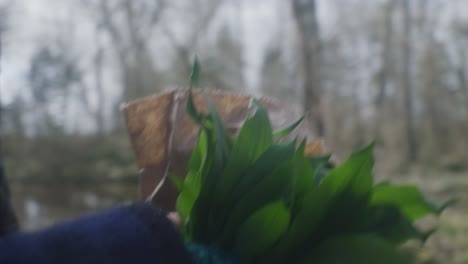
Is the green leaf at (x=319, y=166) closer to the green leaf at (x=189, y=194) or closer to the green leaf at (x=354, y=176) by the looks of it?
the green leaf at (x=354, y=176)

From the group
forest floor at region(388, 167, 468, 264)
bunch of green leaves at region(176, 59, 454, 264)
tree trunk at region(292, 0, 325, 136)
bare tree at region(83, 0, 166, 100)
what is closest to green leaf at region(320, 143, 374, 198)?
bunch of green leaves at region(176, 59, 454, 264)

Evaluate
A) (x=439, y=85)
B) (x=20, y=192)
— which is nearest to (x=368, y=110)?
(x=439, y=85)

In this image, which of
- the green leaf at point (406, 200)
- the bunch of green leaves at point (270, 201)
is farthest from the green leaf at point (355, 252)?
the green leaf at point (406, 200)

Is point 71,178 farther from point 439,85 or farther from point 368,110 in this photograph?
point 439,85

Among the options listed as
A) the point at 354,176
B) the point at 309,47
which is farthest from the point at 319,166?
the point at 309,47

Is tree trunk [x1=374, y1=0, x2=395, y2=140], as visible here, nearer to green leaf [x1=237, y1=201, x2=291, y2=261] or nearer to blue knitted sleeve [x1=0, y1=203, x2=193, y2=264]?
green leaf [x1=237, y1=201, x2=291, y2=261]

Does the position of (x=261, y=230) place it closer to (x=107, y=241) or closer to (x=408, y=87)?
(x=107, y=241)
